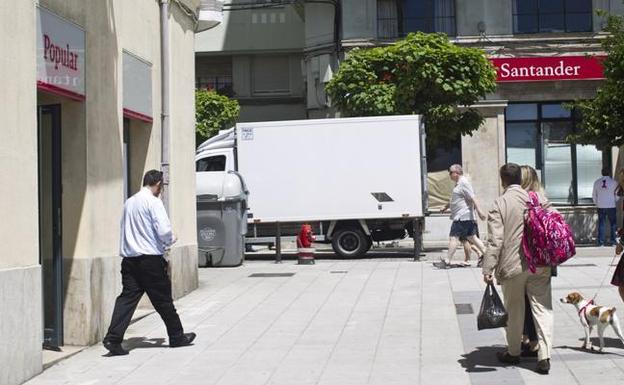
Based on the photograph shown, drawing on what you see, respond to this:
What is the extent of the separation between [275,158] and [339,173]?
1485 millimetres

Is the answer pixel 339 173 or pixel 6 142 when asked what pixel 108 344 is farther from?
pixel 339 173

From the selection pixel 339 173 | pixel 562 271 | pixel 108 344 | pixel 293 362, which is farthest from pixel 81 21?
pixel 339 173

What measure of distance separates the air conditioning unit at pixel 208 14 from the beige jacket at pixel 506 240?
360 inches

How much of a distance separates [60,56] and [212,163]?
1354 cm

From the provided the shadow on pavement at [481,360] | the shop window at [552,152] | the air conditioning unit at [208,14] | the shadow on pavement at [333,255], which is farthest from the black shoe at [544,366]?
the shop window at [552,152]

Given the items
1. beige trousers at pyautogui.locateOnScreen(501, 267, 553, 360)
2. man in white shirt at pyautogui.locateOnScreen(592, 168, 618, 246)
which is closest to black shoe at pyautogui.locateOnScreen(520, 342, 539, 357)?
beige trousers at pyautogui.locateOnScreen(501, 267, 553, 360)

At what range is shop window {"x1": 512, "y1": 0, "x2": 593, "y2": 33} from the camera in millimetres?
29409

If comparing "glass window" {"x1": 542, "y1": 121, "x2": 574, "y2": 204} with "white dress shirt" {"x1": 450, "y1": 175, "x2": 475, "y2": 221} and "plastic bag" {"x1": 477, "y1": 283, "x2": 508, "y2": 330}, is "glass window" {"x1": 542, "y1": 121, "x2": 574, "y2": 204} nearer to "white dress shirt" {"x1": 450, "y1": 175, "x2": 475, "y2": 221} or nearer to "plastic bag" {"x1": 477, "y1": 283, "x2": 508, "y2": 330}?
"white dress shirt" {"x1": 450, "y1": 175, "x2": 475, "y2": 221}

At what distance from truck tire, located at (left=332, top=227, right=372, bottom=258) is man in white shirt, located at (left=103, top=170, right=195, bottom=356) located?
1257cm

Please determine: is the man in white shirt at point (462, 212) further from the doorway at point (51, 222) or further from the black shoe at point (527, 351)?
the doorway at point (51, 222)

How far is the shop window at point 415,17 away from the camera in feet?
98.3

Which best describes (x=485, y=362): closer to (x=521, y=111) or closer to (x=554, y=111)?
(x=521, y=111)

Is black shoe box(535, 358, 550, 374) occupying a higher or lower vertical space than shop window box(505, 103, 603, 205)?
lower

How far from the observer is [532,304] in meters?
8.44
